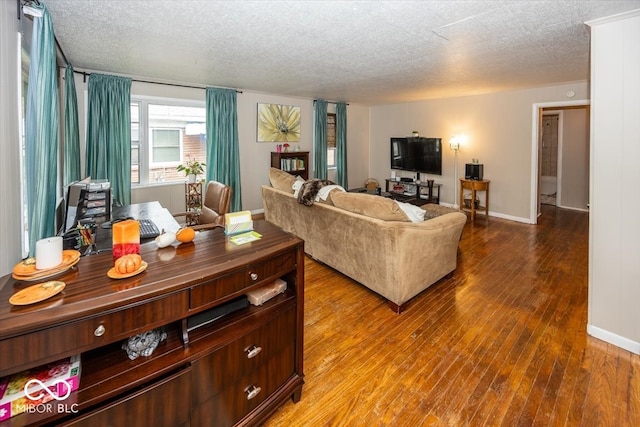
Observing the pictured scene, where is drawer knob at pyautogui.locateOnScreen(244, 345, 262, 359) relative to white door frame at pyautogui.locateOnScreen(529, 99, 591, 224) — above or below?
below

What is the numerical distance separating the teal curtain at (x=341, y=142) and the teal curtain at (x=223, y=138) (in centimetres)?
268

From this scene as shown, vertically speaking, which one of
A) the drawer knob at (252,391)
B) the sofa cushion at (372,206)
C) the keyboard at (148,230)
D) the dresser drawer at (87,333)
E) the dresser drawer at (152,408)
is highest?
the sofa cushion at (372,206)

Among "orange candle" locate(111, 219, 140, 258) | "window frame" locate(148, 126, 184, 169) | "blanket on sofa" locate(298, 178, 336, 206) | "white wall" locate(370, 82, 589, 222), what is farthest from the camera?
"white wall" locate(370, 82, 589, 222)

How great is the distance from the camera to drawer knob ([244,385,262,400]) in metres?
1.43

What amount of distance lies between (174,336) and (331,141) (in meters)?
6.79

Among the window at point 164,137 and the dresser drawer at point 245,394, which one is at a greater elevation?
the window at point 164,137

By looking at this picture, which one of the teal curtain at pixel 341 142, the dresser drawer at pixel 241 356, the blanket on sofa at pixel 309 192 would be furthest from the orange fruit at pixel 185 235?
the teal curtain at pixel 341 142

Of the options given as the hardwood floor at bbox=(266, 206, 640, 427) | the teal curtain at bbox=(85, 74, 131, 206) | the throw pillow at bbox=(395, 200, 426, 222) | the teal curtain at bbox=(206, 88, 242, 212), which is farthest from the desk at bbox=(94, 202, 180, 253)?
the teal curtain at bbox=(206, 88, 242, 212)

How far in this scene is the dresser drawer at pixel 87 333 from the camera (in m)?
0.84

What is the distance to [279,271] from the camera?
1508mm

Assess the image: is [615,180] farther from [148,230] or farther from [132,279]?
[148,230]

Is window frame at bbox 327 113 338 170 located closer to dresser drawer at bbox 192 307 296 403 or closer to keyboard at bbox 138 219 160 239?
keyboard at bbox 138 219 160 239

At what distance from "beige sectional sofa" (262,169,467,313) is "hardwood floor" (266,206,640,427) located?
21 cm

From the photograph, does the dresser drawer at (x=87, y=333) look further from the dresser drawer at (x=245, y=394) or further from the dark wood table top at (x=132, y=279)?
the dresser drawer at (x=245, y=394)
